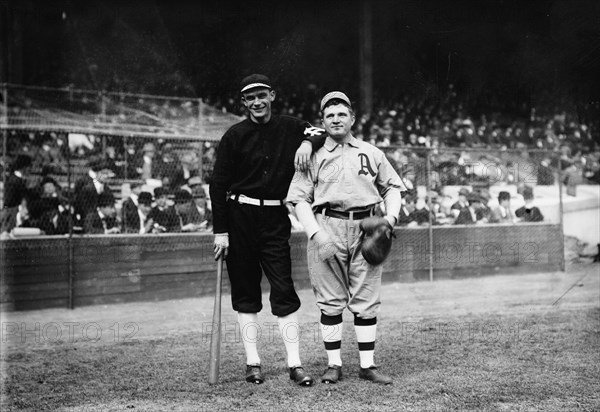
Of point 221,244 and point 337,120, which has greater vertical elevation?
point 337,120

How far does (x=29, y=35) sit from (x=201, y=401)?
1593 centimetres

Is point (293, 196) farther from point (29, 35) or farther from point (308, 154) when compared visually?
point (29, 35)

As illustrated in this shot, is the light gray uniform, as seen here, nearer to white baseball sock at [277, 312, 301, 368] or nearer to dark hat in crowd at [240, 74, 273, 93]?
white baseball sock at [277, 312, 301, 368]

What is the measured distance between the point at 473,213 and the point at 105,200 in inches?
210

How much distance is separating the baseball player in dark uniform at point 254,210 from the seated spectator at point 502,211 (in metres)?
6.44

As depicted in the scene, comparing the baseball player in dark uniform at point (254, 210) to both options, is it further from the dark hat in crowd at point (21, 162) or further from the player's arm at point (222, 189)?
the dark hat in crowd at point (21, 162)

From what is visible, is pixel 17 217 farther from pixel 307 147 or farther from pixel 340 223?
pixel 340 223

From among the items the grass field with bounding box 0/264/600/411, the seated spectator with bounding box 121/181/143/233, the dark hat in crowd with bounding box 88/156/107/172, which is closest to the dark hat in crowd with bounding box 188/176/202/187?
the seated spectator with bounding box 121/181/143/233

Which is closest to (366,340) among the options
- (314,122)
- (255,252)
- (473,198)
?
(255,252)

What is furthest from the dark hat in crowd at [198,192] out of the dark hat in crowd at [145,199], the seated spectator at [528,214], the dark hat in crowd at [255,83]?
the seated spectator at [528,214]

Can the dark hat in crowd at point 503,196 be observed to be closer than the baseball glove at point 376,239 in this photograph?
No

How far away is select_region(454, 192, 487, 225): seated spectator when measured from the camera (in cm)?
957

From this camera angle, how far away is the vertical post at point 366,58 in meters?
13.0

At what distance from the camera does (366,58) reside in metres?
14.5
